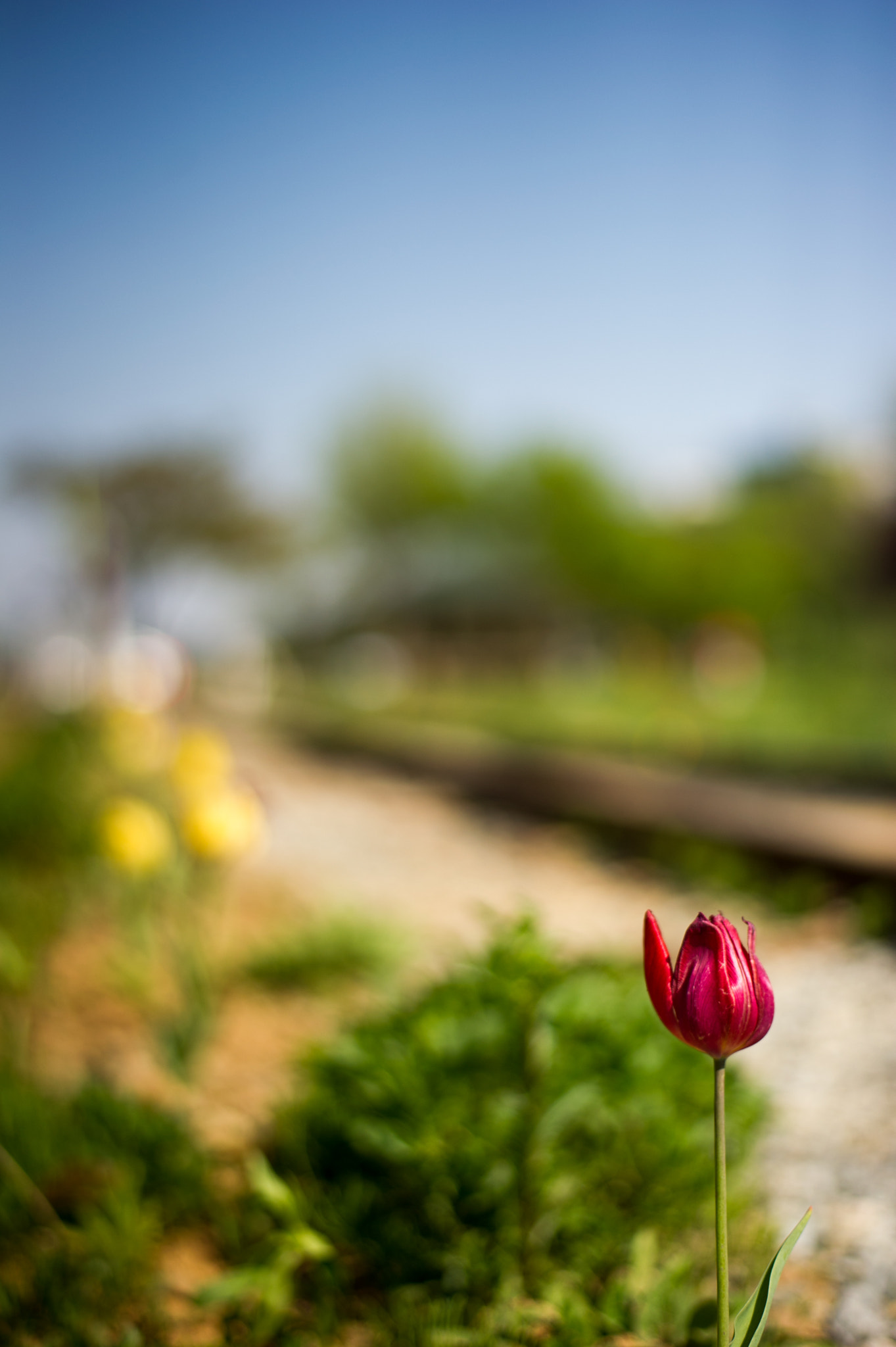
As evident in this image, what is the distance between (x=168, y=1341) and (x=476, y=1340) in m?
0.49

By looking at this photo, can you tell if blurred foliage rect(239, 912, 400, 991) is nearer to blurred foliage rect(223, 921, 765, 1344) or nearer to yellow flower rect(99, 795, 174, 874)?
yellow flower rect(99, 795, 174, 874)

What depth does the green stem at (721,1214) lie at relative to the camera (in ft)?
2.75

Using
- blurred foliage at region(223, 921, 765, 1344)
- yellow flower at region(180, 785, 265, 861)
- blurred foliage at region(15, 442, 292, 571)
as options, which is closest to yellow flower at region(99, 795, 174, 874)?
yellow flower at region(180, 785, 265, 861)

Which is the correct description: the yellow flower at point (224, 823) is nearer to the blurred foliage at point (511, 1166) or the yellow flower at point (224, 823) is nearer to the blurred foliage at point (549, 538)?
the blurred foliage at point (511, 1166)

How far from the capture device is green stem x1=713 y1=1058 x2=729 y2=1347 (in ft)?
2.75

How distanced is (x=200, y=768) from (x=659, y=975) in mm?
1979

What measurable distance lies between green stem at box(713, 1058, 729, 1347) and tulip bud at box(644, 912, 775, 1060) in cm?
3

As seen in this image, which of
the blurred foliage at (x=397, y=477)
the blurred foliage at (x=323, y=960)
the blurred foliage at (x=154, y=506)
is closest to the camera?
the blurred foliage at (x=323, y=960)

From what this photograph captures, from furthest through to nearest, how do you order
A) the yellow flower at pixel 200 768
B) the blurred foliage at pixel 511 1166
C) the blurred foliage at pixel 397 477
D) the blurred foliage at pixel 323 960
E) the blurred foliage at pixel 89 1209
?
the blurred foliage at pixel 397 477, the blurred foliage at pixel 323 960, the yellow flower at pixel 200 768, the blurred foliage at pixel 89 1209, the blurred foliage at pixel 511 1166

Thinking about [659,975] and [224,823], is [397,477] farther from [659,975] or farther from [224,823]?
[659,975]

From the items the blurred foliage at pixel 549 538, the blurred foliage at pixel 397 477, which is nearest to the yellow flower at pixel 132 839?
the blurred foliage at pixel 549 538

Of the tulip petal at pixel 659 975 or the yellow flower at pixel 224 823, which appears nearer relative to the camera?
the tulip petal at pixel 659 975

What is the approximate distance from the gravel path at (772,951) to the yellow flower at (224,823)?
0.07 metres

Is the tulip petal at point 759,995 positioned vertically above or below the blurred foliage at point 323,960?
below
